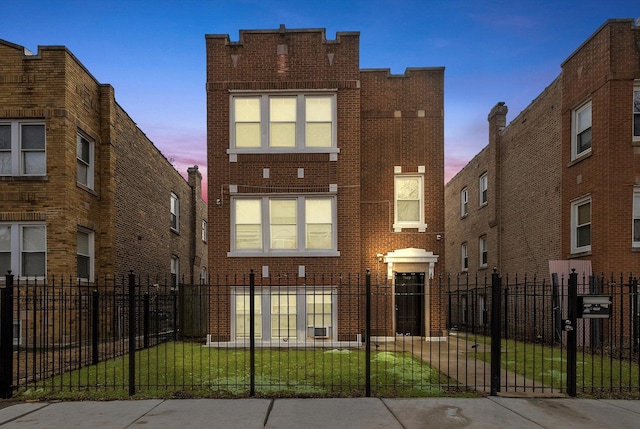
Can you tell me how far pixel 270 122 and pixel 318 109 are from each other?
5.67 ft

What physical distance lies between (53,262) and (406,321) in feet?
39.2

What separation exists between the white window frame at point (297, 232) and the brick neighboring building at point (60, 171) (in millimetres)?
4687

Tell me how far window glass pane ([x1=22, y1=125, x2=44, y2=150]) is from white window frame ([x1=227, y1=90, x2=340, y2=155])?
5.89 m

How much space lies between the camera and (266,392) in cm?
859

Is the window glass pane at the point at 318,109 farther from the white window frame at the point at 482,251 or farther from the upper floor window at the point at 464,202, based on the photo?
the upper floor window at the point at 464,202

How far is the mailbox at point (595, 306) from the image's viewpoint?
29.0 ft

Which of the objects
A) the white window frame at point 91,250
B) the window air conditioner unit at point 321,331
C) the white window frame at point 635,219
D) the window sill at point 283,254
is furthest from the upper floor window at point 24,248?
the white window frame at point 635,219

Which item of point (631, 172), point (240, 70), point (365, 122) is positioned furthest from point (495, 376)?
point (240, 70)

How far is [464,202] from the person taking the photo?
27.7 meters

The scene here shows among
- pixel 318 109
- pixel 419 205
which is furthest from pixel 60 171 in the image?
pixel 419 205

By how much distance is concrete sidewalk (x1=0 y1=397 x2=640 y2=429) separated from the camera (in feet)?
22.8

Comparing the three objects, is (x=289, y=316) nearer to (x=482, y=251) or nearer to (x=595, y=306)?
(x=595, y=306)

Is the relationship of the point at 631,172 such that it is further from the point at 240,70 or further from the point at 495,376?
the point at 240,70

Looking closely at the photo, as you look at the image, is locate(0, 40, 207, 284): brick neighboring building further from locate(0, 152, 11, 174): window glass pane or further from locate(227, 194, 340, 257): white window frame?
locate(227, 194, 340, 257): white window frame
